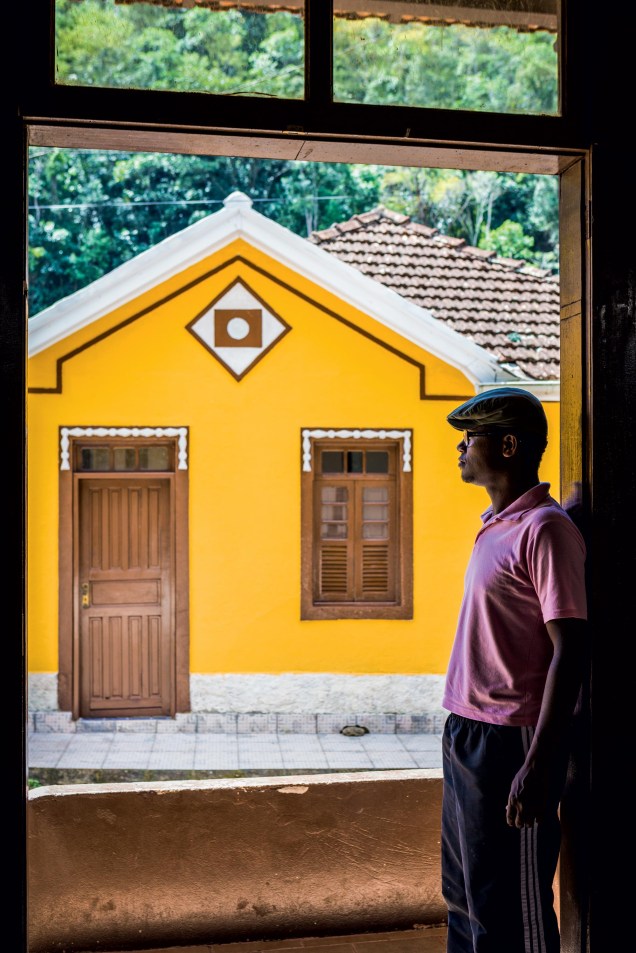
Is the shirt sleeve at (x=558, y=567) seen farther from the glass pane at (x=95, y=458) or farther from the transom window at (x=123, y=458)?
the glass pane at (x=95, y=458)

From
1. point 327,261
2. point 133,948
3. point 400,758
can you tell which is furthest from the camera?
point 327,261

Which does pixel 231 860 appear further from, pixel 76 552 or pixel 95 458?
pixel 95 458

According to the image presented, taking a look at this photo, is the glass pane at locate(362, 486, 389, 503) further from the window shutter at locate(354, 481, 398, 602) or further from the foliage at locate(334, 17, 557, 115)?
the foliage at locate(334, 17, 557, 115)

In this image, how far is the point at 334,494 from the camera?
932cm

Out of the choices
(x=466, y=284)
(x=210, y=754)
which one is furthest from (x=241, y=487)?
(x=466, y=284)

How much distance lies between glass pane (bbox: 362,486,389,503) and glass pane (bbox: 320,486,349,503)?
196mm

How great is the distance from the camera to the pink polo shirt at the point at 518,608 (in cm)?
222

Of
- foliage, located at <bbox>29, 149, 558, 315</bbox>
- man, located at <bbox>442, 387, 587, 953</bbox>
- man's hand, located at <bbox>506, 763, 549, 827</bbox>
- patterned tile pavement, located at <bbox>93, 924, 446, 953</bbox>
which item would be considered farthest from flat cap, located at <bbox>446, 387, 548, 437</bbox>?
foliage, located at <bbox>29, 149, 558, 315</bbox>

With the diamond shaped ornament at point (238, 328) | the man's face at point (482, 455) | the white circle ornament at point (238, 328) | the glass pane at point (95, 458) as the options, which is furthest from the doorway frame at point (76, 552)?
the man's face at point (482, 455)

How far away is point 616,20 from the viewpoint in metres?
2.42

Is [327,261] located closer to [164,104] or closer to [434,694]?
[434,694]

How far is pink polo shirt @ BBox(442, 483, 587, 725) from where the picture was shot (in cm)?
222

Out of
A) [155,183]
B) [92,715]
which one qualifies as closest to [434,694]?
[92,715]

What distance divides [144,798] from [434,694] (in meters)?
6.22
